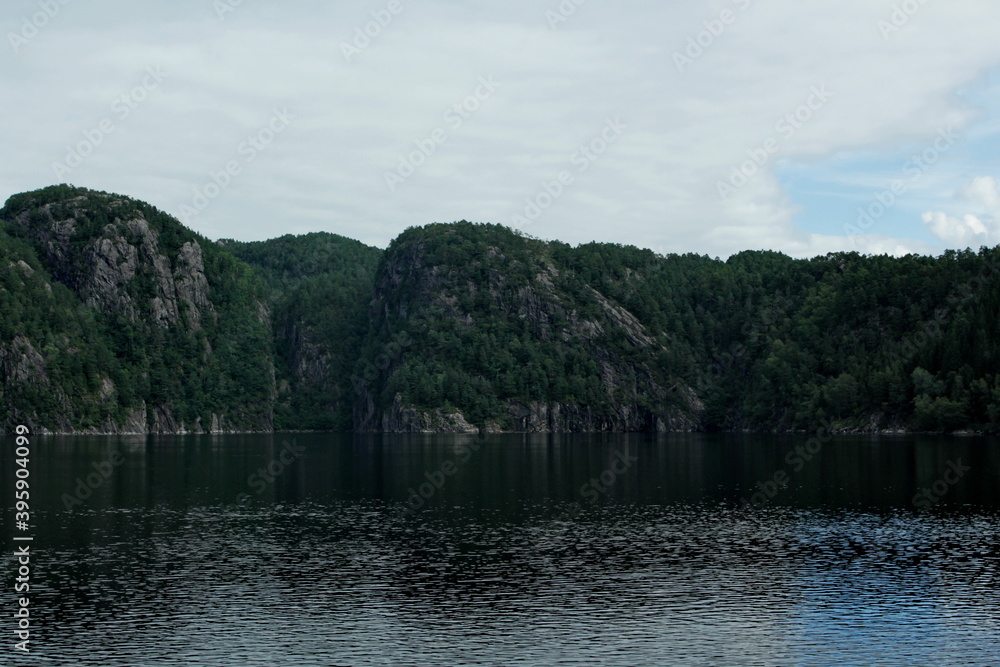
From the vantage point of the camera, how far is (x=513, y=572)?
236ft

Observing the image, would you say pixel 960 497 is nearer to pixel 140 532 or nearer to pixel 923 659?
pixel 923 659

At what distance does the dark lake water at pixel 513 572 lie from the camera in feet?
174

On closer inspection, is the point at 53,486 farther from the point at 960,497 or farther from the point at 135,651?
the point at 960,497

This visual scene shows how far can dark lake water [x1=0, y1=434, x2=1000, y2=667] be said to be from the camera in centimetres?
5309

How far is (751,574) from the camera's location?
232 ft

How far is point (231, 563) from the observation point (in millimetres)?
74875

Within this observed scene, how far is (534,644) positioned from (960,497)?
72.3m

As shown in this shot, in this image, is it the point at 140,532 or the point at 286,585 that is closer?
the point at 286,585

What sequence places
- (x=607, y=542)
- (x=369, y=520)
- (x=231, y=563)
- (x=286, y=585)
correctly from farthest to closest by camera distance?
(x=369, y=520) < (x=607, y=542) < (x=231, y=563) < (x=286, y=585)

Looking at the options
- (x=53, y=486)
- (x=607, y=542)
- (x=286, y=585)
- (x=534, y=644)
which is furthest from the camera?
(x=53, y=486)

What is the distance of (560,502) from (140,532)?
43.4 m

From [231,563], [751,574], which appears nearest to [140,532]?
[231,563]

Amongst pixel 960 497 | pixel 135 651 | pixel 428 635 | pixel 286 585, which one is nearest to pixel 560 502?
pixel 960 497

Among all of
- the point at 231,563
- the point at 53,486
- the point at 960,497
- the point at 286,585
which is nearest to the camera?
the point at 286,585
